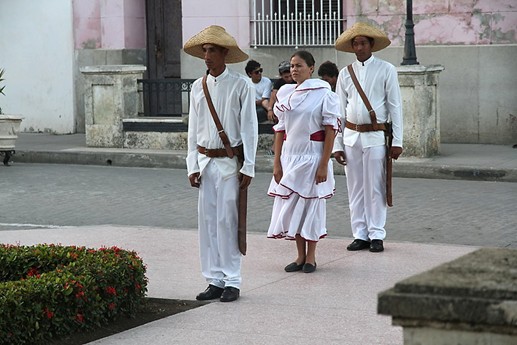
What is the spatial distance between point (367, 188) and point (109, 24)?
1211 cm

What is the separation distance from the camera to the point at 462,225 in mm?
11836

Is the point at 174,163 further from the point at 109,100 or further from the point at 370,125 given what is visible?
the point at 370,125

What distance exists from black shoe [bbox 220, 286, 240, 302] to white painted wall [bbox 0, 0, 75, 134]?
14.2 m

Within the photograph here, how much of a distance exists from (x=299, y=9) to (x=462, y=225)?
28.7 ft

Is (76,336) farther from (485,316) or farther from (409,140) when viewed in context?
(409,140)

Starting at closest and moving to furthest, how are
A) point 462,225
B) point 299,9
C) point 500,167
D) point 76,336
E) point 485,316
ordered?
point 485,316 < point 76,336 < point 462,225 < point 500,167 < point 299,9

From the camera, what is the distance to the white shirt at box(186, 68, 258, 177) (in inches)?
328

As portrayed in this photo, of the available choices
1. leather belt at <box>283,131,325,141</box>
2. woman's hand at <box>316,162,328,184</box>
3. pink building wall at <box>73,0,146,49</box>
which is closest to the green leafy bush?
woman's hand at <box>316,162,328,184</box>

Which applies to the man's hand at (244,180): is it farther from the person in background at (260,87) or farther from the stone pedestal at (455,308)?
the person in background at (260,87)

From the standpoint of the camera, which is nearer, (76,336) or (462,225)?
(76,336)

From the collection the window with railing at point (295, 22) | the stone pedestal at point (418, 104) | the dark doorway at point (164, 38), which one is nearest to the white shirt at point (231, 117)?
the stone pedestal at point (418, 104)

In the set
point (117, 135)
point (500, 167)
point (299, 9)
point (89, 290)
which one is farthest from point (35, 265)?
point (299, 9)

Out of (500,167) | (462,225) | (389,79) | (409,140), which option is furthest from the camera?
(409,140)

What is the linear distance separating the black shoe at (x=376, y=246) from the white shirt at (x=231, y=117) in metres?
2.25
